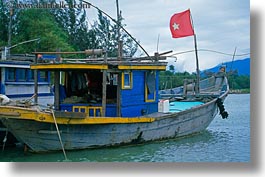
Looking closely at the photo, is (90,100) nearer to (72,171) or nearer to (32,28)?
(72,171)

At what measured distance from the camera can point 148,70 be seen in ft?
29.8

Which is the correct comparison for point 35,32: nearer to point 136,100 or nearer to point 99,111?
point 136,100

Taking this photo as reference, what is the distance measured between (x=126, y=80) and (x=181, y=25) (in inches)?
67.5

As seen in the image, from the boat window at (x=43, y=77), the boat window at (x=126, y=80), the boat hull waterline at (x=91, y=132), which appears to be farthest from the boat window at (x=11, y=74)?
the boat window at (x=126, y=80)

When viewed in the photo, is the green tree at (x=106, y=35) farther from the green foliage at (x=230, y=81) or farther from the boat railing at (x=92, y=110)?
the boat railing at (x=92, y=110)

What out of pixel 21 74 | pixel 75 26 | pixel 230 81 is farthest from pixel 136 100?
pixel 75 26

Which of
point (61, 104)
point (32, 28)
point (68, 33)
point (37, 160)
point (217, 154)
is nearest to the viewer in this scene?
point (37, 160)

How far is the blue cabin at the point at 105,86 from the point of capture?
27.0 ft

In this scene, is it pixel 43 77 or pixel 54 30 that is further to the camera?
pixel 54 30

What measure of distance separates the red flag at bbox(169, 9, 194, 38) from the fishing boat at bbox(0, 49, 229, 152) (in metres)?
0.69

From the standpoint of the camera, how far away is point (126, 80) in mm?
8617

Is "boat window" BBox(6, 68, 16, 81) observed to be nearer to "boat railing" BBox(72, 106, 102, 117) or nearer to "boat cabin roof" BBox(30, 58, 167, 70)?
"boat cabin roof" BBox(30, 58, 167, 70)

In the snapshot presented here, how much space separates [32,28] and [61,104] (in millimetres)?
5865

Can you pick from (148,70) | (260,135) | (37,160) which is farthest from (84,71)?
(260,135)
